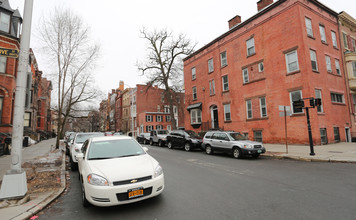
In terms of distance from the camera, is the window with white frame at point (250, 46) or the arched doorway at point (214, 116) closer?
the window with white frame at point (250, 46)

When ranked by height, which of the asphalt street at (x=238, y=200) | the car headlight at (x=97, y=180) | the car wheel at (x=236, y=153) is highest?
the car headlight at (x=97, y=180)

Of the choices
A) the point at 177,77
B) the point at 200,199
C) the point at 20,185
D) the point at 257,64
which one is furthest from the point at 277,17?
the point at 20,185

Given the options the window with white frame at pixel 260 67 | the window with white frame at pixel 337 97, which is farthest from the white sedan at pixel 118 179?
the window with white frame at pixel 337 97

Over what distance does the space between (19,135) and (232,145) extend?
31.9 feet

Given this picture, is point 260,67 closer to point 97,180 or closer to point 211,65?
point 211,65

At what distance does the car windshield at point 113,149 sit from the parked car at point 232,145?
22.8ft

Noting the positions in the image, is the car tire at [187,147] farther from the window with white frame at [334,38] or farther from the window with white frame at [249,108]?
the window with white frame at [334,38]

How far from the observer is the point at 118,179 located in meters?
3.77

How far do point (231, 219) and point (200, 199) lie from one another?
3.64 ft

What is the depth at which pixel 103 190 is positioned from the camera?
3.63m

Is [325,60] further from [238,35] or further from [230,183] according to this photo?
[230,183]

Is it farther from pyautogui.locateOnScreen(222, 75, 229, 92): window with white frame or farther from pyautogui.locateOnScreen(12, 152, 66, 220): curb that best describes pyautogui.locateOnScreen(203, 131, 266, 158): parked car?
pyautogui.locateOnScreen(222, 75, 229, 92): window with white frame

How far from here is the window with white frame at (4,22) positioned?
54.2 ft

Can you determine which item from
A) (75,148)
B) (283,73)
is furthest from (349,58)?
(75,148)
